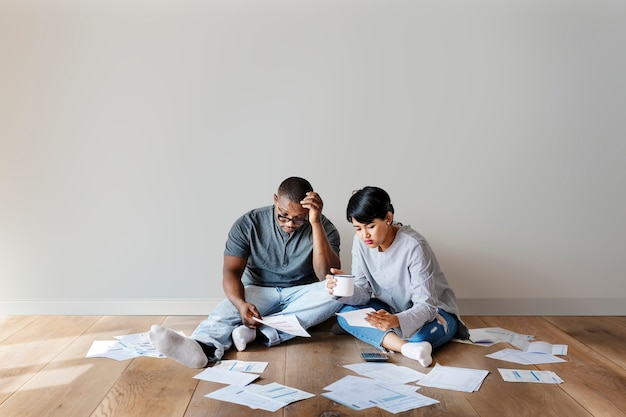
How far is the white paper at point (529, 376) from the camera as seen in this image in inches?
110

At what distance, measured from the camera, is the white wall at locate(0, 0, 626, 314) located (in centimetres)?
414

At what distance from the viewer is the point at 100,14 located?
4.12 metres

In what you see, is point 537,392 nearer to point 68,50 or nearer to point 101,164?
point 101,164

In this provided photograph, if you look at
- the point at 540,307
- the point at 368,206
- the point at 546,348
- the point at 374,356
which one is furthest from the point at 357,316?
the point at 540,307

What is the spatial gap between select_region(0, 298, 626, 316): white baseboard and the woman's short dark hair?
1.36 metres

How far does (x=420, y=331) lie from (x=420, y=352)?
0.64ft

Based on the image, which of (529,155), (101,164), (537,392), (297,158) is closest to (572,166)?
(529,155)

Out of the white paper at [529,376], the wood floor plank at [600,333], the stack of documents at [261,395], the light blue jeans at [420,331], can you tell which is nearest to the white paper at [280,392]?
the stack of documents at [261,395]

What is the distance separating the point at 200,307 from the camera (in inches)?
166

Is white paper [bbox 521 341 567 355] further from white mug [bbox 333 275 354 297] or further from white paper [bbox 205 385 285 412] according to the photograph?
white paper [bbox 205 385 285 412]

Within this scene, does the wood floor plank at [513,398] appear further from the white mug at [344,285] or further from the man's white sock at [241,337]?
the man's white sock at [241,337]

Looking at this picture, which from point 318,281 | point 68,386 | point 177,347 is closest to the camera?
point 68,386

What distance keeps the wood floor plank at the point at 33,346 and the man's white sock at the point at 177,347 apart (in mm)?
551

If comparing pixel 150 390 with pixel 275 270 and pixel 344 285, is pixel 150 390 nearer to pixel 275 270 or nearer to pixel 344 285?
pixel 344 285
